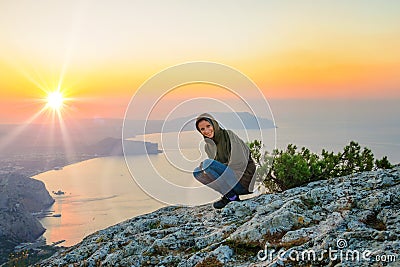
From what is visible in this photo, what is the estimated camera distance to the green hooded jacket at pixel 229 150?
7.18 meters

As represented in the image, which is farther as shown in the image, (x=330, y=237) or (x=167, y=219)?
(x=167, y=219)

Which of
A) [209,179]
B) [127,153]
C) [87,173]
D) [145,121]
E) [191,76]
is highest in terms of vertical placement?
[87,173]

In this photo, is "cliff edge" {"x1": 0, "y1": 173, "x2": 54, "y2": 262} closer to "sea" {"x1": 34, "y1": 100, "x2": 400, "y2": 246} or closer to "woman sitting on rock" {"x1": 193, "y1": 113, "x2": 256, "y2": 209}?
"sea" {"x1": 34, "y1": 100, "x2": 400, "y2": 246}

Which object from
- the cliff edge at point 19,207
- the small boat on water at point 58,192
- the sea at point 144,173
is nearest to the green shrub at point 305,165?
the sea at point 144,173

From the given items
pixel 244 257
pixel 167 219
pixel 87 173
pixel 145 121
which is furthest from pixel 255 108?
pixel 87 173

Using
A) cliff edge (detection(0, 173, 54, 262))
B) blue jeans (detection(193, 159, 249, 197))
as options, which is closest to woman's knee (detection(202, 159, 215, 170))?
blue jeans (detection(193, 159, 249, 197))

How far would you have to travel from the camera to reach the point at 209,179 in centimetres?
719

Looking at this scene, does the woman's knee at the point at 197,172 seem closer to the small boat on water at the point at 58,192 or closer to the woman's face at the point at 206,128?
the woman's face at the point at 206,128

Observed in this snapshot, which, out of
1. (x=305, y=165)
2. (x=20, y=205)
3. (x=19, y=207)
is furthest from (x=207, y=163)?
(x=20, y=205)

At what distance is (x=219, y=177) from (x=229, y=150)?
578 mm

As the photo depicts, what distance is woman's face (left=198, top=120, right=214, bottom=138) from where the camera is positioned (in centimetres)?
710

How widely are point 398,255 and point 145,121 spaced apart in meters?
5.89

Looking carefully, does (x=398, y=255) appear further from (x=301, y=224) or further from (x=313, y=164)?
(x=313, y=164)

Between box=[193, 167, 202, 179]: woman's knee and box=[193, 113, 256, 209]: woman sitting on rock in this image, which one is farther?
box=[193, 167, 202, 179]: woman's knee
